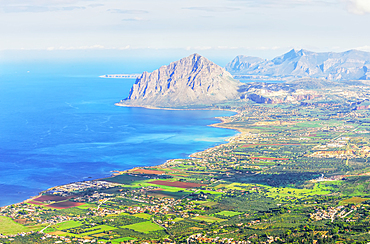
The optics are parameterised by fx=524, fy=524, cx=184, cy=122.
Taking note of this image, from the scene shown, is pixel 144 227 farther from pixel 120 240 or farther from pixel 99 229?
pixel 99 229

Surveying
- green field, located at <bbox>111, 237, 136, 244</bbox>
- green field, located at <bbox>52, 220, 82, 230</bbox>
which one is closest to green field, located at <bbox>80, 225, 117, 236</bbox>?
green field, located at <bbox>52, 220, 82, 230</bbox>

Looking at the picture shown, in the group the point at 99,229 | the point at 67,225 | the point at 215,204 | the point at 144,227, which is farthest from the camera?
the point at 215,204

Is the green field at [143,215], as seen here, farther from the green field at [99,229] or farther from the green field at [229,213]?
the green field at [229,213]

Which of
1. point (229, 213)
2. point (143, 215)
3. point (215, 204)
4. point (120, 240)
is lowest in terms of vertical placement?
point (143, 215)

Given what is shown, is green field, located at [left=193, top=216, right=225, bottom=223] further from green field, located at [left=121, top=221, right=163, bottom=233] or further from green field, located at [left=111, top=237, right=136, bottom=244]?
green field, located at [left=111, top=237, right=136, bottom=244]

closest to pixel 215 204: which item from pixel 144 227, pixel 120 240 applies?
pixel 144 227

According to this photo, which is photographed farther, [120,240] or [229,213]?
[229,213]

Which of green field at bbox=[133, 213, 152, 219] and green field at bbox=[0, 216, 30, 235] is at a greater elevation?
green field at bbox=[0, 216, 30, 235]

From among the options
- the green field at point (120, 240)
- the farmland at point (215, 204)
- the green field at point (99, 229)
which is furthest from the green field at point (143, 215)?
the green field at point (120, 240)

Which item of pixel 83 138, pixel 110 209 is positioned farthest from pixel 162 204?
pixel 83 138

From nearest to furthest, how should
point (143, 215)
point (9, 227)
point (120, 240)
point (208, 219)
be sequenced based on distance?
point (120, 240) < point (9, 227) < point (208, 219) < point (143, 215)
